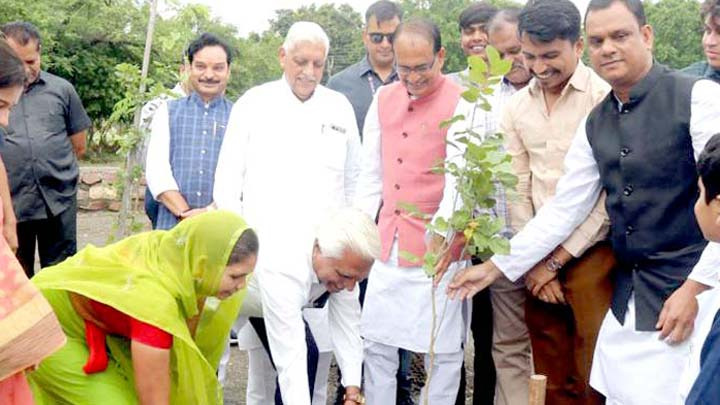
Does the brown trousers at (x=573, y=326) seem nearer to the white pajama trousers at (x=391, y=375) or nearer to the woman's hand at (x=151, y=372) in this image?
the white pajama trousers at (x=391, y=375)

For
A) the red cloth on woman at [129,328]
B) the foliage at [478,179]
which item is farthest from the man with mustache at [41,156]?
the foliage at [478,179]

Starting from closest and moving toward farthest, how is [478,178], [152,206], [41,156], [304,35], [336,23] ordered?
[478,178] < [304,35] < [152,206] < [41,156] < [336,23]

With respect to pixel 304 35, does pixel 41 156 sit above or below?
below

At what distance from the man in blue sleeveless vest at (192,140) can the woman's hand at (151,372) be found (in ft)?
5.84

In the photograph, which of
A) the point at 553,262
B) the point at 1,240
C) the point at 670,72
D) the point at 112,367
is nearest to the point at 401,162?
the point at 553,262

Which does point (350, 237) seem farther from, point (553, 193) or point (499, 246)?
point (553, 193)

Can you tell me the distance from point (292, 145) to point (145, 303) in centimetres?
135

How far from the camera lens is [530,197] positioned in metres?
3.98

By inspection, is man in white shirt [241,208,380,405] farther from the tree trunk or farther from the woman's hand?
the tree trunk

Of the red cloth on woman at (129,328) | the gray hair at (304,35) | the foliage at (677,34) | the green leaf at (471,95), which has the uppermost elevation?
the foliage at (677,34)

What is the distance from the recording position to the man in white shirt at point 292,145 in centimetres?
416

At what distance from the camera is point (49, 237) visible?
598 cm

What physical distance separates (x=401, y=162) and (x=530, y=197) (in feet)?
2.08

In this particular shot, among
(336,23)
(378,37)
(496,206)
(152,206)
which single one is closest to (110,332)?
(496,206)
